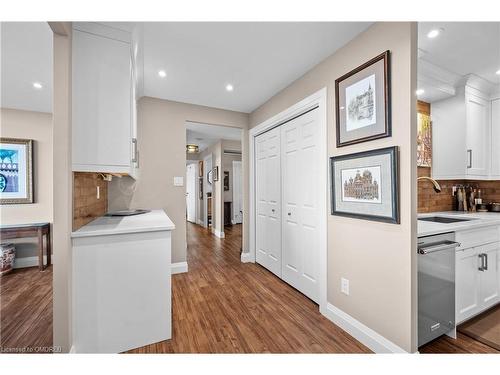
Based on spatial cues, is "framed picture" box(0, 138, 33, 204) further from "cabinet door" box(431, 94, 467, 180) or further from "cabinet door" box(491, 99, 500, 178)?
"cabinet door" box(491, 99, 500, 178)

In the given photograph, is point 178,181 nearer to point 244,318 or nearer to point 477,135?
point 244,318

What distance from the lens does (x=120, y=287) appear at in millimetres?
1555

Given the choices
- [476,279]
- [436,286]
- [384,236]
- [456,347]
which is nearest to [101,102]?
[384,236]

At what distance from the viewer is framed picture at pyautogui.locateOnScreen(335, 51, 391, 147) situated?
5.01ft

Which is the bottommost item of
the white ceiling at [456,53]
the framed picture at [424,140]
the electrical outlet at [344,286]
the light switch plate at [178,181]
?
the electrical outlet at [344,286]

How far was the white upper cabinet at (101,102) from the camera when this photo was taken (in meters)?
1.50

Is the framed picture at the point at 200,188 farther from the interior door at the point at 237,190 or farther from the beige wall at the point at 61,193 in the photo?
the beige wall at the point at 61,193

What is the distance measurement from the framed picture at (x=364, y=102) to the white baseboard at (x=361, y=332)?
1.40 m

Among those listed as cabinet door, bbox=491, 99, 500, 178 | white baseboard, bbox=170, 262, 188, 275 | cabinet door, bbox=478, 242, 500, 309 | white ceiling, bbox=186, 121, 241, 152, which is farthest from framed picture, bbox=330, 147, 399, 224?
white ceiling, bbox=186, 121, 241, 152

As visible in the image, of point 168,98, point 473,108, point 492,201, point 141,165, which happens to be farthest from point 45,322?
point 492,201

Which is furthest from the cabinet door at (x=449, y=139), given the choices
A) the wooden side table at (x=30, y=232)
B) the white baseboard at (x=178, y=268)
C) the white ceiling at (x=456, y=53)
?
the wooden side table at (x=30, y=232)

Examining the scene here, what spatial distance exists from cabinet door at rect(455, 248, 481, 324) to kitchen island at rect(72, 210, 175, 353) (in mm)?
2274

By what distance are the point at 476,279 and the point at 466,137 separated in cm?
157
